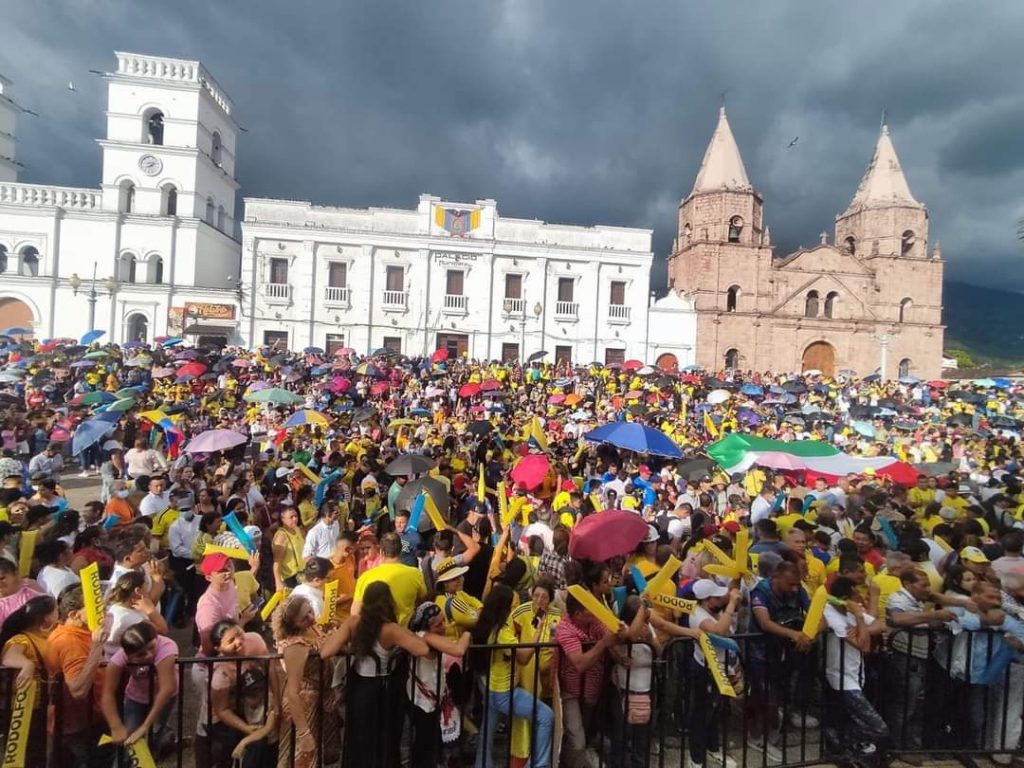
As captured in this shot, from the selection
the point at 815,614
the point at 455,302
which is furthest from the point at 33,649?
the point at 455,302

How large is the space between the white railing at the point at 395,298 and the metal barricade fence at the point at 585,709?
26335 millimetres

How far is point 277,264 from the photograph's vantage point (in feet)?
95.8

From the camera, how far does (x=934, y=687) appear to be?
4289 millimetres

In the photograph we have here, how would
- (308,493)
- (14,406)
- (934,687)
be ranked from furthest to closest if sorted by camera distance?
(14,406)
(308,493)
(934,687)

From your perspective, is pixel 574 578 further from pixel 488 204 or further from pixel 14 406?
pixel 488 204

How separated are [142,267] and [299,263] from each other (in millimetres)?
7569

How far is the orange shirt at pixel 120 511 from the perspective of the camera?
6.12m

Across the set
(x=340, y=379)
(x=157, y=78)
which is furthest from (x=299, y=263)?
(x=340, y=379)

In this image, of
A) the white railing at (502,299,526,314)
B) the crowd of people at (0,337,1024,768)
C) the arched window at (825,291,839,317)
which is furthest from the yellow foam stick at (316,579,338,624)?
the arched window at (825,291,839,317)

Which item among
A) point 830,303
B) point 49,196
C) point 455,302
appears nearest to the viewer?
point 49,196

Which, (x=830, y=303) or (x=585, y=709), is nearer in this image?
(x=585, y=709)

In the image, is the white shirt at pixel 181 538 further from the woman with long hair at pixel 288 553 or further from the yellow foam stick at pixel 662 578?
the yellow foam stick at pixel 662 578

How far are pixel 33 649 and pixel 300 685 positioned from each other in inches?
54.6

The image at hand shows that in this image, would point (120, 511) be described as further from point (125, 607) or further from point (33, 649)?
point (33, 649)
